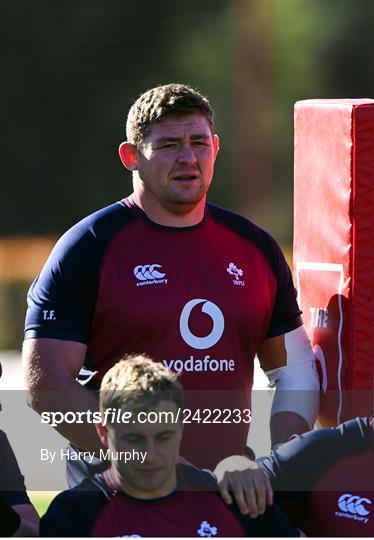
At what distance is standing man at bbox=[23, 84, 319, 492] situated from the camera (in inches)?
138

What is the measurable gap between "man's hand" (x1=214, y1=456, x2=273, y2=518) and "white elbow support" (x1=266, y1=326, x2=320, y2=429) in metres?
0.78

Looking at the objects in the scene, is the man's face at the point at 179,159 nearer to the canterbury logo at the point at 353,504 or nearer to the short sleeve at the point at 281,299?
the short sleeve at the point at 281,299

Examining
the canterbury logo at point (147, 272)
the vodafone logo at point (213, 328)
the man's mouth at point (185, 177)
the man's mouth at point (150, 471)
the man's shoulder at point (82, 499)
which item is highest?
the man's mouth at point (185, 177)

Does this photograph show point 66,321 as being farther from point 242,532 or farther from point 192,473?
point 242,532

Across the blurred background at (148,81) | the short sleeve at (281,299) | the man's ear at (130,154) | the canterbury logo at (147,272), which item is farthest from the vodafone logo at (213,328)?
the blurred background at (148,81)

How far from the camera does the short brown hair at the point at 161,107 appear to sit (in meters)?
3.61

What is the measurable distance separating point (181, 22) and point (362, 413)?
553 inches

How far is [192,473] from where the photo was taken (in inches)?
120

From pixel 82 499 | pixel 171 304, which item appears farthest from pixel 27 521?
pixel 171 304

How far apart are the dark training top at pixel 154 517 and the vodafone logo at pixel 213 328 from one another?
0.68 metres

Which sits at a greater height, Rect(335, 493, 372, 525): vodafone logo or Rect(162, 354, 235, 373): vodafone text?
Rect(162, 354, 235, 373): vodafone text

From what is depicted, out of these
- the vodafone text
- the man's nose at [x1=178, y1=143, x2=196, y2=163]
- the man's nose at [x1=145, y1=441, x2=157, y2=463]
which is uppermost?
the man's nose at [x1=178, y1=143, x2=196, y2=163]

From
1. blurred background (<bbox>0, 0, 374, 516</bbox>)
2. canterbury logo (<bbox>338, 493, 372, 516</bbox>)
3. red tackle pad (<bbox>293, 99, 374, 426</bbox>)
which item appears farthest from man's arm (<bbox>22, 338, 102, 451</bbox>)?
blurred background (<bbox>0, 0, 374, 516</bbox>)

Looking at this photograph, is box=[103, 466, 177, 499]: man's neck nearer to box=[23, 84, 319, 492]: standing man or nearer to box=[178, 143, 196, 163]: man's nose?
box=[23, 84, 319, 492]: standing man
